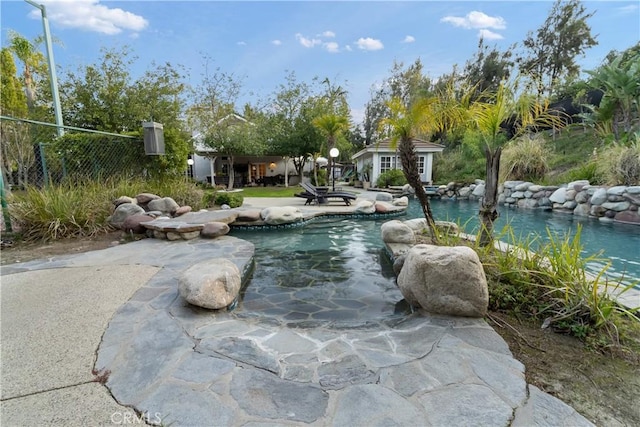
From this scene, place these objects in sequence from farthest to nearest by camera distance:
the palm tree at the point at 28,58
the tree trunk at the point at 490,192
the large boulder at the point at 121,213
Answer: the palm tree at the point at 28,58 → the large boulder at the point at 121,213 → the tree trunk at the point at 490,192

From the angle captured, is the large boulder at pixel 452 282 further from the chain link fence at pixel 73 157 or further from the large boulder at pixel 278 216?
the chain link fence at pixel 73 157

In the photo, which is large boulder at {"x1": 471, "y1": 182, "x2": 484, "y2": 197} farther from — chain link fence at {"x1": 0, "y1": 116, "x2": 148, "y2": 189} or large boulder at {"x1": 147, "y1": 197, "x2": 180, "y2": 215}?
chain link fence at {"x1": 0, "y1": 116, "x2": 148, "y2": 189}

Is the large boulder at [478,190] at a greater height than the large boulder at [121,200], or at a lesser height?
lesser

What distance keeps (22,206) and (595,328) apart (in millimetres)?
8367

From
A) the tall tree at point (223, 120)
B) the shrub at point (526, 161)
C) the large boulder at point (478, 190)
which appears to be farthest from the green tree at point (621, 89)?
the tall tree at point (223, 120)

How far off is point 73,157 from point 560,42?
31.1 m

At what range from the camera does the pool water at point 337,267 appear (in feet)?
11.1

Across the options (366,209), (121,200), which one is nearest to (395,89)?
(366,209)

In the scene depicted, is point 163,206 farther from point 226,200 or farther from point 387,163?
point 387,163

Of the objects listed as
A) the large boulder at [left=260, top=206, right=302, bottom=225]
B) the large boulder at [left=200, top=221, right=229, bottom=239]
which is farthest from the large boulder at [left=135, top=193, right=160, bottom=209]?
the large boulder at [left=260, top=206, right=302, bottom=225]

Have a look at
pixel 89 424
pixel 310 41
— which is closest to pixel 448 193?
pixel 310 41

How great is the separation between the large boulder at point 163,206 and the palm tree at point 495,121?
6.88 meters

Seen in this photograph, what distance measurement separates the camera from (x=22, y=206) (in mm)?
5336

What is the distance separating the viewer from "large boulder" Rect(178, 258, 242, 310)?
2805mm
